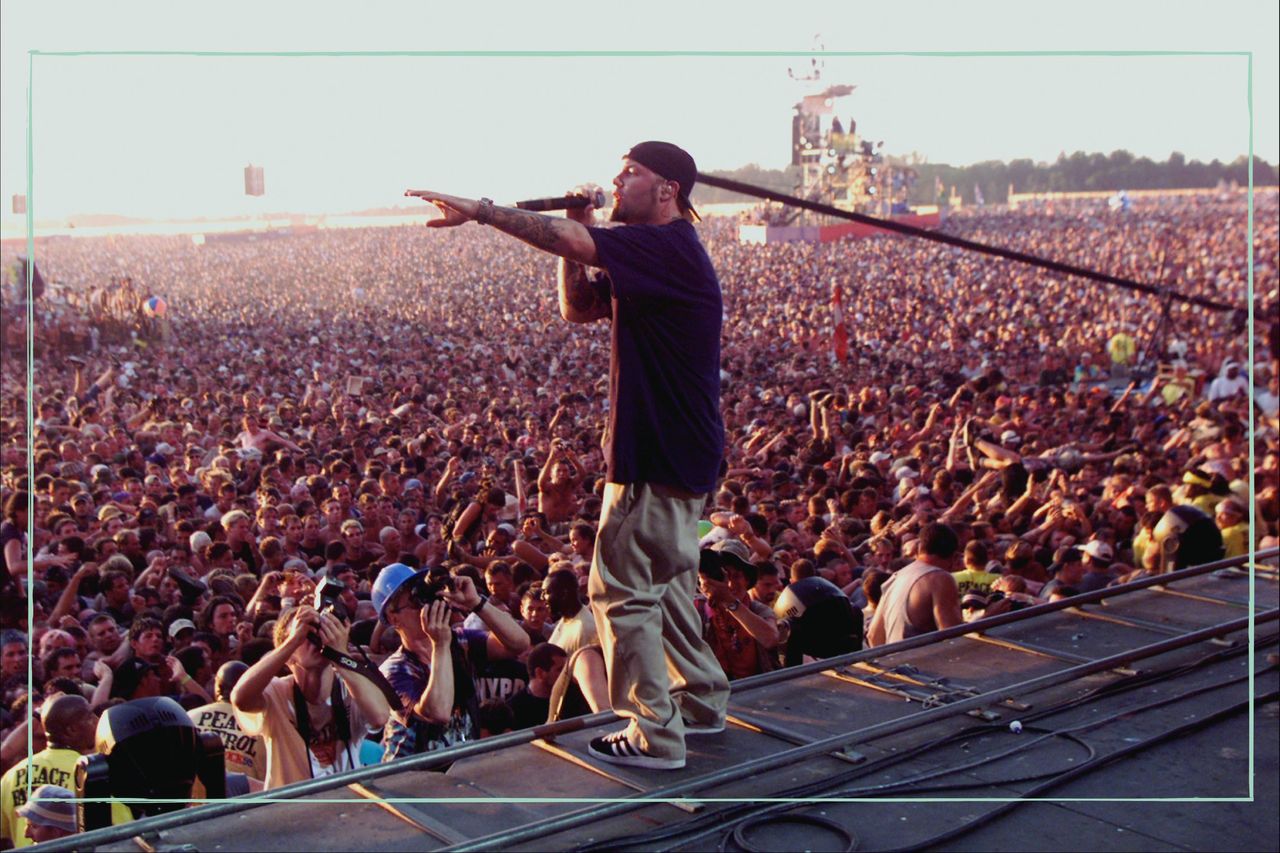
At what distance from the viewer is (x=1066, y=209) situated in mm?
7465

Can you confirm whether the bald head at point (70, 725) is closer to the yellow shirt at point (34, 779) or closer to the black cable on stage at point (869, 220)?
the yellow shirt at point (34, 779)

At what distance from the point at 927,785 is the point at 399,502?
Answer: 10.5 feet

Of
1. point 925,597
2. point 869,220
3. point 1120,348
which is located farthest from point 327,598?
point 1120,348

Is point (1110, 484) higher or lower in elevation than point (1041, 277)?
lower

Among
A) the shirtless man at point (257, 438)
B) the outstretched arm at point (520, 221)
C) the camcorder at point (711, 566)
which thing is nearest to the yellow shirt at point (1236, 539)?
the camcorder at point (711, 566)

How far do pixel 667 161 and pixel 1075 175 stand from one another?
3569mm

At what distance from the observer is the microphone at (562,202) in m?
3.64

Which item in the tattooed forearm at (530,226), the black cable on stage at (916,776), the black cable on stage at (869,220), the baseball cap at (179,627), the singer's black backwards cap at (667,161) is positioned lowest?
the black cable on stage at (916,776)

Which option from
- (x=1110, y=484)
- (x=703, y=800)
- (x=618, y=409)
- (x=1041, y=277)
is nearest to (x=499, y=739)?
(x=703, y=800)

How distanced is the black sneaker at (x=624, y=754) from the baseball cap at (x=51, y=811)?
1612 millimetres

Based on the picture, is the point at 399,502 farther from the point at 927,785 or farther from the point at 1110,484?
the point at 1110,484

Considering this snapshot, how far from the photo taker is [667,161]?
3.66m

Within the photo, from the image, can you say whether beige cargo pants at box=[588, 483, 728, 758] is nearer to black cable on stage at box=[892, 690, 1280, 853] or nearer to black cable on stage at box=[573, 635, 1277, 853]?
black cable on stage at box=[573, 635, 1277, 853]

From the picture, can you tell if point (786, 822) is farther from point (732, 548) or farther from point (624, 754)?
point (732, 548)
